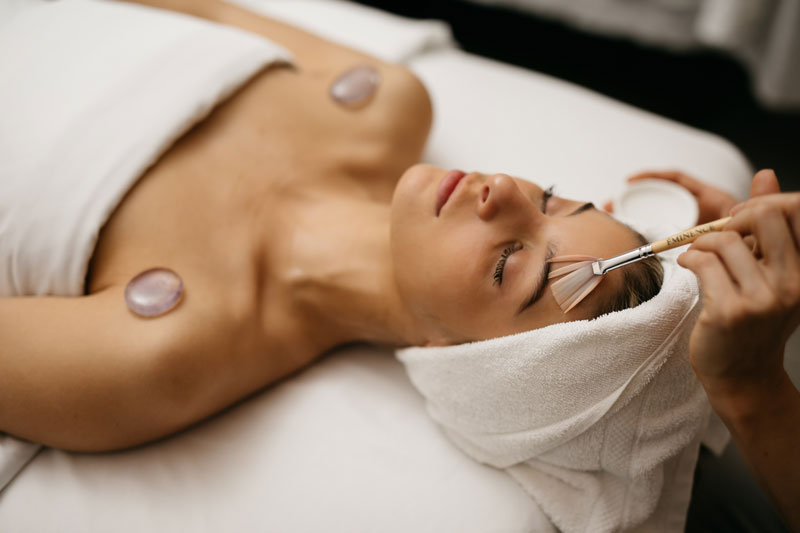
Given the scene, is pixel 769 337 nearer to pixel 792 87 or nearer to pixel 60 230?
pixel 60 230

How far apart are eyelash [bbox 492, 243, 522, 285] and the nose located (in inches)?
2.0

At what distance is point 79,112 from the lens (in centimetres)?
106

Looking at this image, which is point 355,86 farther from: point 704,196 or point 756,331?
point 756,331

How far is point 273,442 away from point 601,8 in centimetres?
183

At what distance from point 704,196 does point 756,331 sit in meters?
0.56

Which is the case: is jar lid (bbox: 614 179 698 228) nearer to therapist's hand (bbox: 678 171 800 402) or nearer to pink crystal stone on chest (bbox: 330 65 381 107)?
therapist's hand (bbox: 678 171 800 402)

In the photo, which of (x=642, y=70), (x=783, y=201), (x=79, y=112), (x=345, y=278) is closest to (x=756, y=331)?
(x=783, y=201)

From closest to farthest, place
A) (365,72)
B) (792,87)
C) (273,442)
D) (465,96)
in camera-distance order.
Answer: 1. (273,442)
2. (365,72)
3. (465,96)
4. (792,87)

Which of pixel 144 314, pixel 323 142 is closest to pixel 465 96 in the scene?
pixel 323 142

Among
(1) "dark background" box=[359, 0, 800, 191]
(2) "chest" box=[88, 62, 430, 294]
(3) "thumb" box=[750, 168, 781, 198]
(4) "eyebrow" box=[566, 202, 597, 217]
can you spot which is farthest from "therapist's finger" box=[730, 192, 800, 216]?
(1) "dark background" box=[359, 0, 800, 191]

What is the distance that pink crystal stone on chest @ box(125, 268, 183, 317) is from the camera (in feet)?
3.24

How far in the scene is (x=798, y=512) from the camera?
811 millimetres

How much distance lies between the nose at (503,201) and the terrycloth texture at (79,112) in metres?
0.61

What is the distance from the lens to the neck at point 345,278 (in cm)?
111
